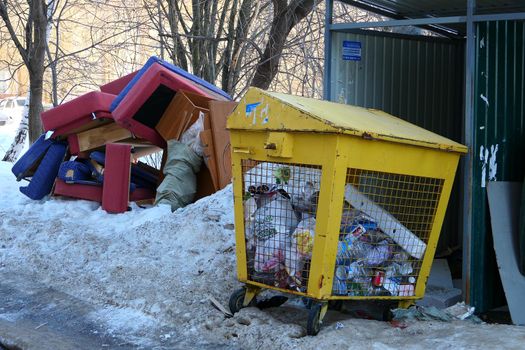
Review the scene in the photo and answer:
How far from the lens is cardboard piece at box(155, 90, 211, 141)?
7.71 metres

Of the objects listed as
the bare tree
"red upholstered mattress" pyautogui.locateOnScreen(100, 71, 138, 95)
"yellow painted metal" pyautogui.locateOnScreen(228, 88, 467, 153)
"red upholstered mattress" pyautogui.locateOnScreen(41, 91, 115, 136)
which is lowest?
"yellow painted metal" pyautogui.locateOnScreen(228, 88, 467, 153)

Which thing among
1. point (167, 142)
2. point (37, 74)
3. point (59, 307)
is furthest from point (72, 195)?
point (37, 74)

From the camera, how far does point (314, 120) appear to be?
4090 millimetres

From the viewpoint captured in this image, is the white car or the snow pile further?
the white car

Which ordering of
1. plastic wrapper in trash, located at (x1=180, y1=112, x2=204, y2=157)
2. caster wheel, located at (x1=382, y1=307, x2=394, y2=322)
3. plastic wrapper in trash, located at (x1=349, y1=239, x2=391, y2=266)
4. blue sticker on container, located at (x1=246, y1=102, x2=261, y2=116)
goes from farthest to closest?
plastic wrapper in trash, located at (x1=180, y1=112, x2=204, y2=157) < caster wheel, located at (x1=382, y1=307, x2=394, y2=322) < blue sticker on container, located at (x1=246, y1=102, x2=261, y2=116) < plastic wrapper in trash, located at (x1=349, y1=239, x2=391, y2=266)

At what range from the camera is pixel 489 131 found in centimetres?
525

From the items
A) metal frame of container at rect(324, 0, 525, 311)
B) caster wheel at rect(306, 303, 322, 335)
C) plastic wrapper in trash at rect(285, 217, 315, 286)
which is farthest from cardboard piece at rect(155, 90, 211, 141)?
caster wheel at rect(306, 303, 322, 335)

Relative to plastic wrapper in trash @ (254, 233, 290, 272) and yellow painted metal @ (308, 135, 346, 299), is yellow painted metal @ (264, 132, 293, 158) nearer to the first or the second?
yellow painted metal @ (308, 135, 346, 299)

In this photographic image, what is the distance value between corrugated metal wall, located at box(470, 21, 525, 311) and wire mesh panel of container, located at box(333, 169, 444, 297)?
71 centimetres

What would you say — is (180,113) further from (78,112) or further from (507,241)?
(507,241)

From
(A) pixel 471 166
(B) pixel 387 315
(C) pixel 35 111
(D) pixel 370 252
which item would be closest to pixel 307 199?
(D) pixel 370 252

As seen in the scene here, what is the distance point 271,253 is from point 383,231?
0.74 m

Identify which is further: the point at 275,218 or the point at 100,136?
the point at 100,136

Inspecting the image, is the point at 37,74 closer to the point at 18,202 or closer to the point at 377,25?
the point at 18,202
